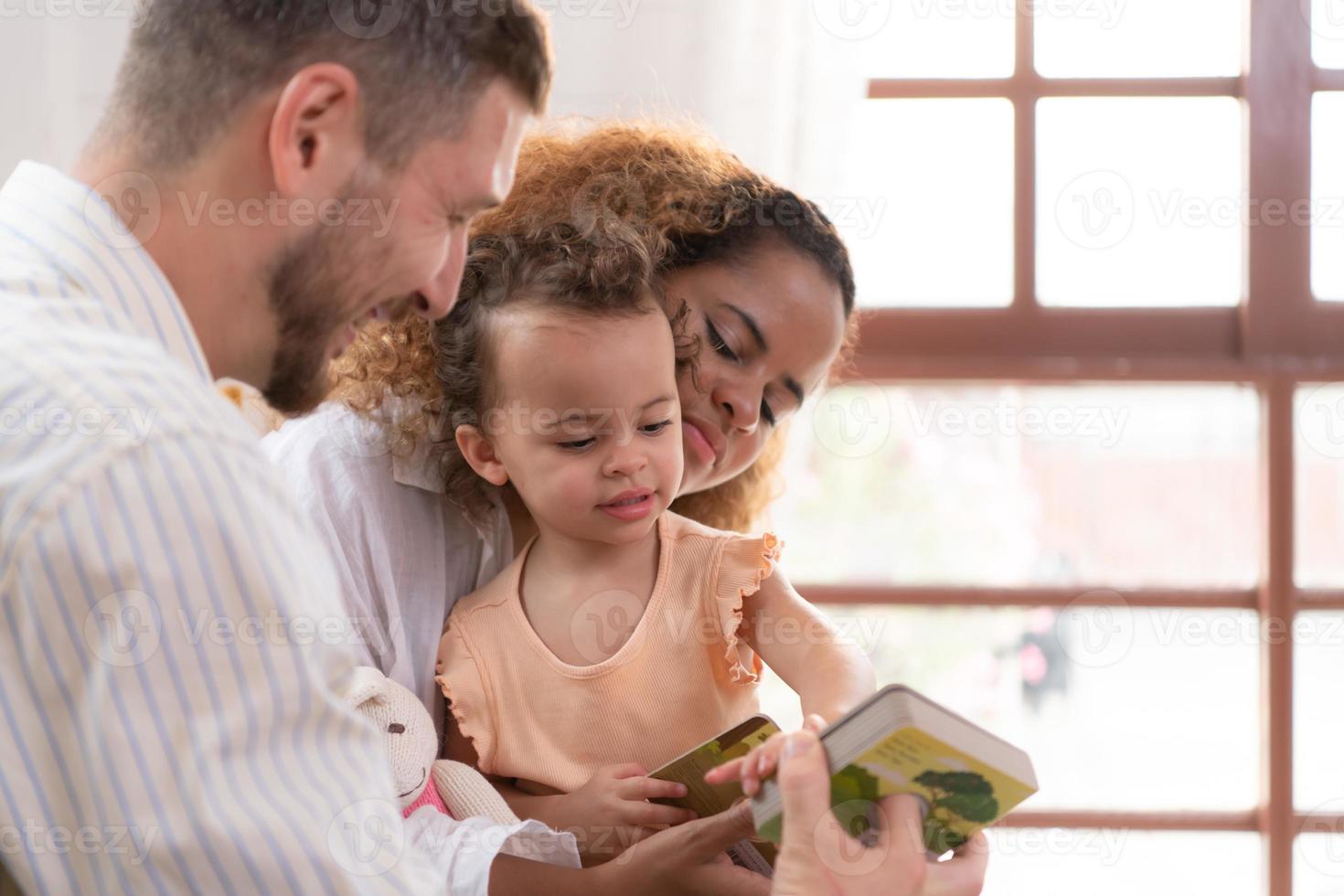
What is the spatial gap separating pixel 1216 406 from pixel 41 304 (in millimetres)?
2138

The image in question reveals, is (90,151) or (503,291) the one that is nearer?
(90,151)

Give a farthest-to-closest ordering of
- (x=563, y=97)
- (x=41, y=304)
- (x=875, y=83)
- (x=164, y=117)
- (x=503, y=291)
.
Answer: (x=875, y=83), (x=563, y=97), (x=503, y=291), (x=164, y=117), (x=41, y=304)

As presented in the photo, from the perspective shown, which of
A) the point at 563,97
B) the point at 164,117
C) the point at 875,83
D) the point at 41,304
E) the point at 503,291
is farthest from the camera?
the point at 875,83

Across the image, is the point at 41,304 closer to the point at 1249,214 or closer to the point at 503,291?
the point at 503,291

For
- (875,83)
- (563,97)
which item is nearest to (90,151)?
(563,97)

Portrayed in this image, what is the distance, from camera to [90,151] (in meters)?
1.07

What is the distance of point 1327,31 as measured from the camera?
2.41 metres

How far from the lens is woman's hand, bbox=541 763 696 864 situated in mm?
Answer: 1336

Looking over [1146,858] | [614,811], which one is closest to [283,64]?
[614,811]
